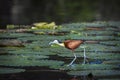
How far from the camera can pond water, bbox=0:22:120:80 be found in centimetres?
316

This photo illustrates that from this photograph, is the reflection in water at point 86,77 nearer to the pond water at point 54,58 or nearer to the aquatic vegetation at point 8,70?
the pond water at point 54,58

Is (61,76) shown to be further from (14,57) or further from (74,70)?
(14,57)

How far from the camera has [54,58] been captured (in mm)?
3688

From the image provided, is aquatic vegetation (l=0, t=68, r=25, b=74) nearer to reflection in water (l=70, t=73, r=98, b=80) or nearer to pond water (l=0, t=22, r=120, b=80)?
pond water (l=0, t=22, r=120, b=80)

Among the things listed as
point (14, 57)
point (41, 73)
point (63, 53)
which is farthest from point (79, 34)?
point (41, 73)

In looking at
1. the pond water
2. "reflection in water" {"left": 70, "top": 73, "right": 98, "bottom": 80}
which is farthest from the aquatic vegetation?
"reflection in water" {"left": 70, "top": 73, "right": 98, "bottom": 80}

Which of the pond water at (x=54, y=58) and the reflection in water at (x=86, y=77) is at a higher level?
the pond water at (x=54, y=58)

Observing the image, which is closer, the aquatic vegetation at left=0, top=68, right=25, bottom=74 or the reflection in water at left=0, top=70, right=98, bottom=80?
the reflection in water at left=0, top=70, right=98, bottom=80

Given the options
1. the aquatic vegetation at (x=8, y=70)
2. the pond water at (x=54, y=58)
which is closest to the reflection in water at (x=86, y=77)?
the pond water at (x=54, y=58)

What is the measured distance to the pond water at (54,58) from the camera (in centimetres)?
316

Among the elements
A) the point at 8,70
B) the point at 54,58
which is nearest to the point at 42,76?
the point at 8,70

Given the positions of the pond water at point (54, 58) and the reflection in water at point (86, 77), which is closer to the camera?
the reflection in water at point (86, 77)

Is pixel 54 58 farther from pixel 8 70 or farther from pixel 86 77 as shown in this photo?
pixel 86 77

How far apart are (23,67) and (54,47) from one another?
2.76 feet
